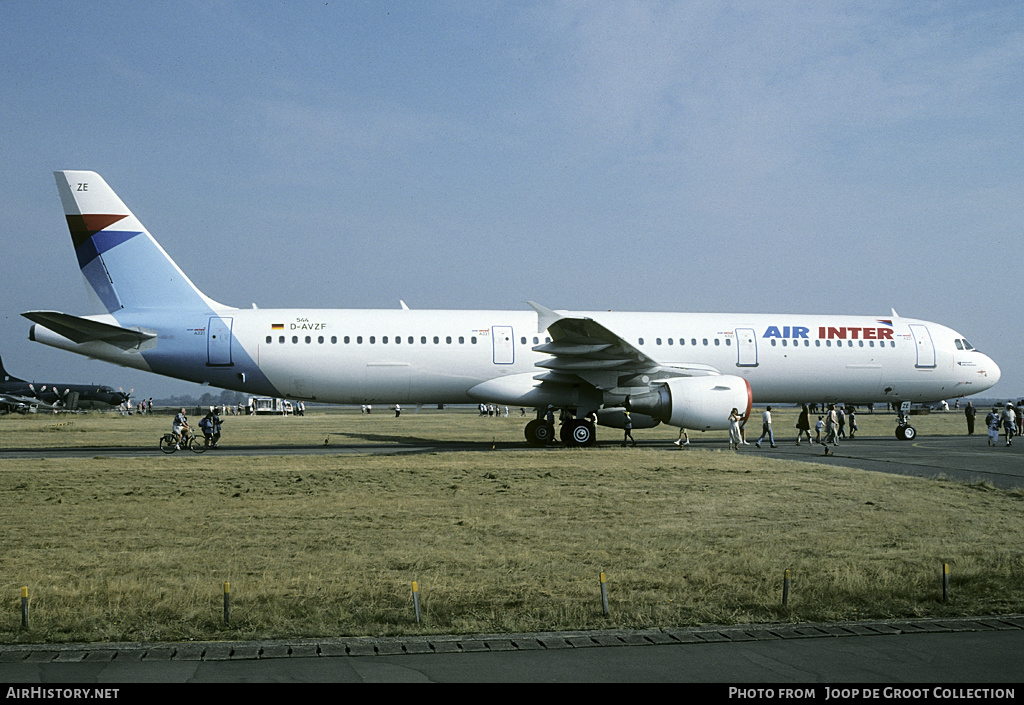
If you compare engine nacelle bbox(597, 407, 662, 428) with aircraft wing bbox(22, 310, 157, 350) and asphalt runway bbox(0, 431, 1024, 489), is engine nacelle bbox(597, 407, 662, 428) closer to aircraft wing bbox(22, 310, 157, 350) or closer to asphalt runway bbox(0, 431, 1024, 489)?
asphalt runway bbox(0, 431, 1024, 489)

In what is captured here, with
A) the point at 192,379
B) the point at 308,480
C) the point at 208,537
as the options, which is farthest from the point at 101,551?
the point at 192,379

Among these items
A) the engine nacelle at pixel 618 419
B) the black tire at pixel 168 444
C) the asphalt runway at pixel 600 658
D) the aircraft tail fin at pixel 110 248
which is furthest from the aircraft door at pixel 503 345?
the asphalt runway at pixel 600 658

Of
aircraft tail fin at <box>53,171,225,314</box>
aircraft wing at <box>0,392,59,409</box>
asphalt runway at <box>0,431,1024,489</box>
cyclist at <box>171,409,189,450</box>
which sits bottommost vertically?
asphalt runway at <box>0,431,1024,489</box>

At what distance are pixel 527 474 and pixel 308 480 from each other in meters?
4.65

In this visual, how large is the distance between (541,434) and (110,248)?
47.9 ft

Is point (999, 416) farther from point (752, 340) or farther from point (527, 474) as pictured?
point (527, 474)

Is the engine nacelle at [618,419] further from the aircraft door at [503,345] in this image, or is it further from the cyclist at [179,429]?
the cyclist at [179,429]

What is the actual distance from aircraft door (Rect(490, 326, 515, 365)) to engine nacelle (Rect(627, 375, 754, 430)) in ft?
14.8

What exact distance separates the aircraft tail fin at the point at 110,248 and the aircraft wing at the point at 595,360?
37.3 ft

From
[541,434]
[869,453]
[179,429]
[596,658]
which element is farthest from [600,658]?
[179,429]

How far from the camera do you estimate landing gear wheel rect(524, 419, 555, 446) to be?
2705 centimetres

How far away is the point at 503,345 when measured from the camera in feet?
86.5

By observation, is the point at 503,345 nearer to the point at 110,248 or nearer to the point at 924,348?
the point at 110,248

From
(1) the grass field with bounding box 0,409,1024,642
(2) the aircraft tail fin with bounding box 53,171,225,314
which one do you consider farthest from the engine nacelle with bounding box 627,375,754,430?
(2) the aircraft tail fin with bounding box 53,171,225,314
